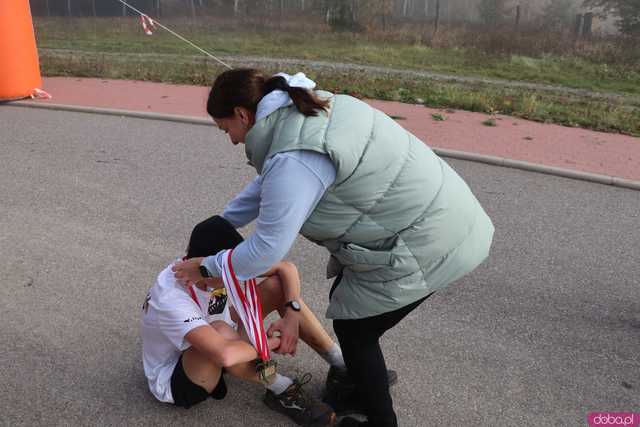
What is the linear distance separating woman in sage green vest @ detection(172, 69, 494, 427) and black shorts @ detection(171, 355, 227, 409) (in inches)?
25.9

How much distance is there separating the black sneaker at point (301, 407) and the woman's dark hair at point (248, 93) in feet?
4.70

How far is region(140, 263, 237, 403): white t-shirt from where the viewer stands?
285 cm

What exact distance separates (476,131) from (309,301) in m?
5.11

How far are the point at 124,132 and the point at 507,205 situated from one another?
472 cm

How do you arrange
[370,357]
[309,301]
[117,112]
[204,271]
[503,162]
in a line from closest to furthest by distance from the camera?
[204,271] → [370,357] → [309,301] → [503,162] → [117,112]

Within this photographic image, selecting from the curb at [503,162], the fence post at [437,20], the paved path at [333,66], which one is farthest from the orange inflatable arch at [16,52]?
the fence post at [437,20]

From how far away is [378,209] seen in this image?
2.35m

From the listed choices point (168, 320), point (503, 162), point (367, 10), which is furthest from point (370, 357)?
point (367, 10)

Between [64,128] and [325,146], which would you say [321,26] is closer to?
[64,128]

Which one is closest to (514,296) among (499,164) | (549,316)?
(549,316)

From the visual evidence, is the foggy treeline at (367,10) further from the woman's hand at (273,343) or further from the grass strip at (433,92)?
the woman's hand at (273,343)

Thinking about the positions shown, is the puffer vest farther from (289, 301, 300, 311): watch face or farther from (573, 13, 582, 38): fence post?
(573, 13, 582, 38): fence post

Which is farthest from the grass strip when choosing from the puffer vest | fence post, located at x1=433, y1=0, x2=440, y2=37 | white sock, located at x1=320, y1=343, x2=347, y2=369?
fence post, located at x1=433, y1=0, x2=440, y2=37

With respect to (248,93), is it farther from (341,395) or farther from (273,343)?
(341,395)
